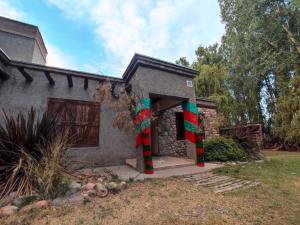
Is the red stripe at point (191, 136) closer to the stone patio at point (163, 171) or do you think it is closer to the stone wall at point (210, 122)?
the stone patio at point (163, 171)

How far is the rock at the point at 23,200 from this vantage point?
2936 mm

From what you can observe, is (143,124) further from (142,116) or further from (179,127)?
(179,127)

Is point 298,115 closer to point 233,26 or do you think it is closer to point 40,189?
point 233,26

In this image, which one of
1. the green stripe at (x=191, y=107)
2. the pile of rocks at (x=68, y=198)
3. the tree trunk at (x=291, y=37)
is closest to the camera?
the pile of rocks at (x=68, y=198)

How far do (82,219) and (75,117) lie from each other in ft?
14.6

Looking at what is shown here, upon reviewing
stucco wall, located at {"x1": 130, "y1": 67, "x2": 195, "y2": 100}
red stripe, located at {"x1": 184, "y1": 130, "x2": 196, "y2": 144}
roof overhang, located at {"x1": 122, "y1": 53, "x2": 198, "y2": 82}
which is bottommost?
red stripe, located at {"x1": 184, "y1": 130, "x2": 196, "y2": 144}

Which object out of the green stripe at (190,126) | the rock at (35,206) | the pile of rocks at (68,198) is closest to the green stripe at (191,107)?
the green stripe at (190,126)

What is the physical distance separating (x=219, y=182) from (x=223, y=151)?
11.3 ft

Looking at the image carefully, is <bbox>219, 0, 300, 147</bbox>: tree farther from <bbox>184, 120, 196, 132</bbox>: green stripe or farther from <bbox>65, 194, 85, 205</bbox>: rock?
<bbox>65, 194, 85, 205</bbox>: rock

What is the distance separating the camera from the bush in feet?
23.9

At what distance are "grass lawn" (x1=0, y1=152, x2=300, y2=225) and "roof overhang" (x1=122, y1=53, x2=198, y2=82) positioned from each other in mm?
3996

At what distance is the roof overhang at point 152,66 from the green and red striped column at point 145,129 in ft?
4.34

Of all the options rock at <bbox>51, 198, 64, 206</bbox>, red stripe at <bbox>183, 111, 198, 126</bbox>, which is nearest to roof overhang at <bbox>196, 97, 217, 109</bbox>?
red stripe at <bbox>183, 111, 198, 126</bbox>

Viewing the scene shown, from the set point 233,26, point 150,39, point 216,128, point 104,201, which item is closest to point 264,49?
point 233,26
